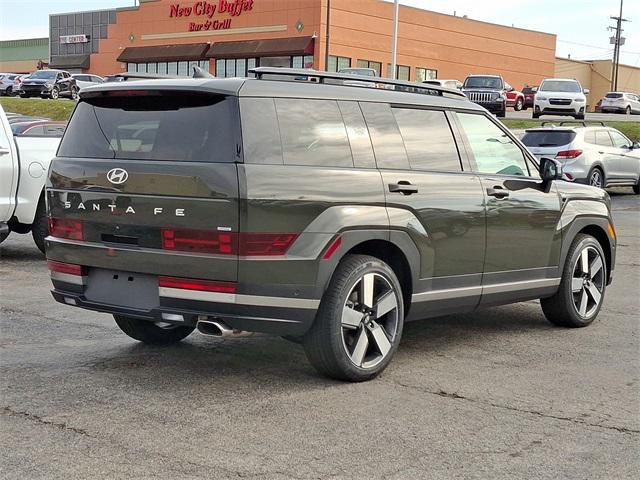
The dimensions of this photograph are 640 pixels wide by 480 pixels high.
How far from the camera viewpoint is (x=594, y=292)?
7875 millimetres

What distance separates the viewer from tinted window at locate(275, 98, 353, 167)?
18.0ft

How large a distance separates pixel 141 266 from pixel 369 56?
6056 cm

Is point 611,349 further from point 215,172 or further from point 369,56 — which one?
point 369,56

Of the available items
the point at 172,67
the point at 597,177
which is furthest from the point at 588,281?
the point at 172,67

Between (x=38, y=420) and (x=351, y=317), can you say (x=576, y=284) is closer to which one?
(x=351, y=317)

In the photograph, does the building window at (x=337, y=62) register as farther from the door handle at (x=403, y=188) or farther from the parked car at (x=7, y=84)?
the door handle at (x=403, y=188)

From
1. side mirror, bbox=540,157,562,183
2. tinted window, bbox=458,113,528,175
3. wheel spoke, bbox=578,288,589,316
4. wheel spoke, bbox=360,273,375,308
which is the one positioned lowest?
wheel spoke, bbox=578,288,589,316

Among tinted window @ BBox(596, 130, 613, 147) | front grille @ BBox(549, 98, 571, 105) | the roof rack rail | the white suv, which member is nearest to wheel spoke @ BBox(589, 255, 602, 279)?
the roof rack rail

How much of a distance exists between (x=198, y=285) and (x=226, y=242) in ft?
1.02

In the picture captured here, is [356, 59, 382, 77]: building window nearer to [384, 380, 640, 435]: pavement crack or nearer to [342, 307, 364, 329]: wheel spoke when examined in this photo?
[342, 307, 364, 329]: wheel spoke

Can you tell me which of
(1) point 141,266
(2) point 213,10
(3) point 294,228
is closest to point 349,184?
(3) point 294,228

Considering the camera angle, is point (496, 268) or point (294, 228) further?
point (496, 268)

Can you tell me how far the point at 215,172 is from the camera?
17.1 feet

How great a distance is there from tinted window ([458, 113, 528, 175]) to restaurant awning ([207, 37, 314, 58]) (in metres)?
54.2
